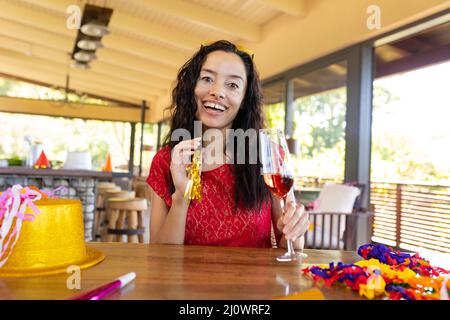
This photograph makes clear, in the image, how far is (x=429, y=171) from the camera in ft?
13.3

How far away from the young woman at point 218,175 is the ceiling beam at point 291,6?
3.62 m

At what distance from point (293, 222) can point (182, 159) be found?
0.37m

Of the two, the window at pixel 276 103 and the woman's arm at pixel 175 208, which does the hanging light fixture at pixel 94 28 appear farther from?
the woman's arm at pixel 175 208

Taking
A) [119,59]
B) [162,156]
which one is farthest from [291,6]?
[119,59]

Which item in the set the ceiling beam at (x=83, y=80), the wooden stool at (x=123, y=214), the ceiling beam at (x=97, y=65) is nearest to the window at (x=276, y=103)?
the wooden stool at (x=123, y=214)

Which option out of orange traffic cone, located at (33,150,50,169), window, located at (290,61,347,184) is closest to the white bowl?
orange traffic cone, located at (33,150,50,169)

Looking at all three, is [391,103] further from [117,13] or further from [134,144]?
[134,144]

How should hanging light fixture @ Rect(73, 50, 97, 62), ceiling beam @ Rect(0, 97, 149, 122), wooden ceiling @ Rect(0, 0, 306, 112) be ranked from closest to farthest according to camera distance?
1. wooden ceiling @ Rect(0, 0, 306, 112)
2. hanging light fixture @ Rect(73, 50, 97, 62)
3. ceiling beam @ Rect(0, 97, 149, 122)

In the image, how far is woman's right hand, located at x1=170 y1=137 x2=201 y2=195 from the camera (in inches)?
45.6

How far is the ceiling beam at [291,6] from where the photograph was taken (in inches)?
193

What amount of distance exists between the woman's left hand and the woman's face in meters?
0.44

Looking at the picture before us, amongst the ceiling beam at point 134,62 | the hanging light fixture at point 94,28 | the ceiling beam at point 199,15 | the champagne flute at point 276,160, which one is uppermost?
the ceiling beam at point 134,62

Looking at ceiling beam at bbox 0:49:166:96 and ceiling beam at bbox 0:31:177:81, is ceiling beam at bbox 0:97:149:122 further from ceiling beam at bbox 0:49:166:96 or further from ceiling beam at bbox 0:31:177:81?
ceiling beam at bbox 0:31:177:81
